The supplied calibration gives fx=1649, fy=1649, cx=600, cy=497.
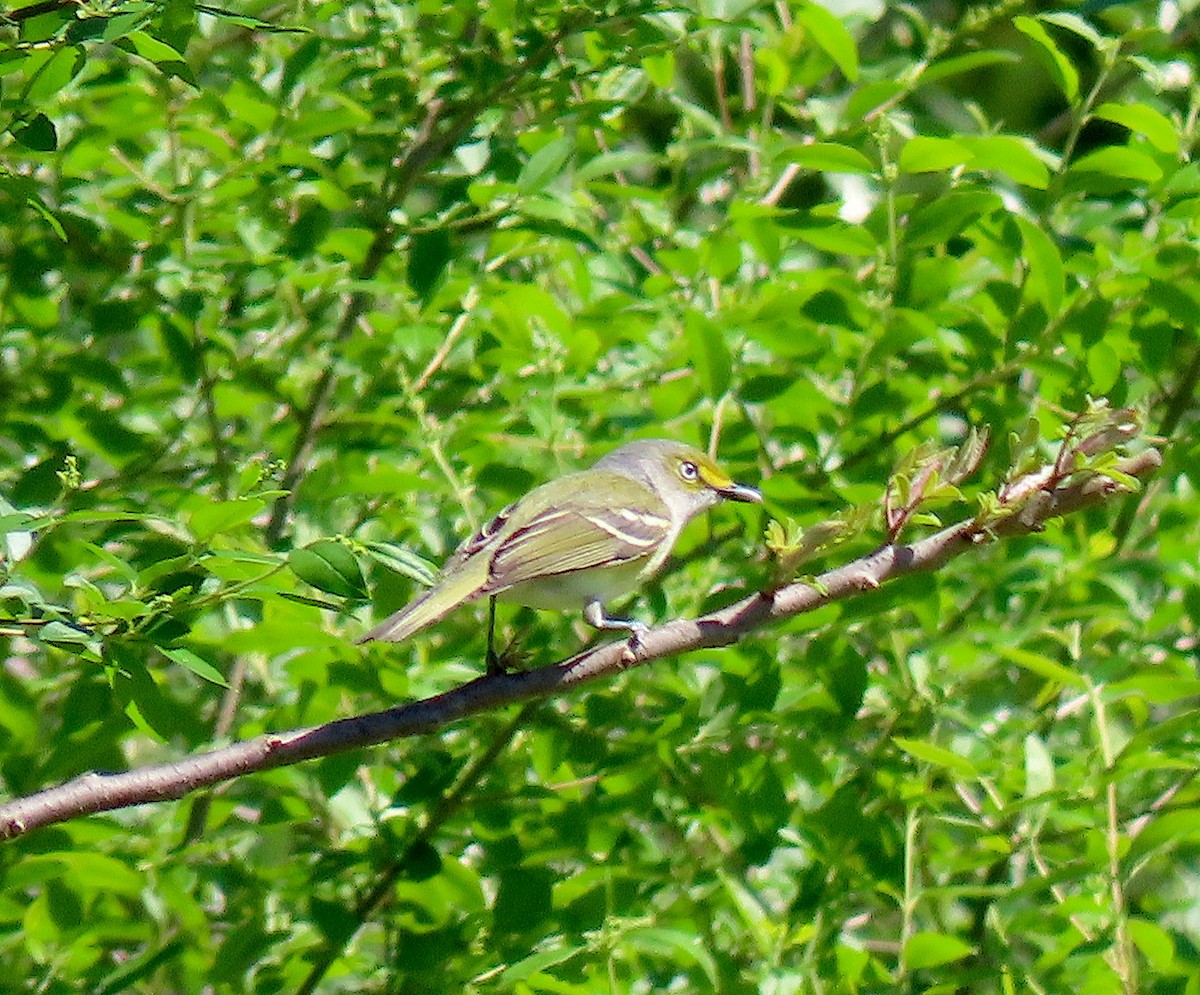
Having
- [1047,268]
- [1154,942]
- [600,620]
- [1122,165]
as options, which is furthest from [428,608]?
[1122,165]

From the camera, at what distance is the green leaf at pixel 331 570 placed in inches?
76.2

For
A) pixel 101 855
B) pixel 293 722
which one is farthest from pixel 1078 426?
pixel 101 855

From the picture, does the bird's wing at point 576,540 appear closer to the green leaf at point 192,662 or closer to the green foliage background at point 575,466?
the green foliage background at point 575,466

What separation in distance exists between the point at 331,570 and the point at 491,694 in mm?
365

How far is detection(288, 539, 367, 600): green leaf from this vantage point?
194cm

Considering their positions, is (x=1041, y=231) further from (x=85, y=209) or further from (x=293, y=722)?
(x=85, y=209)

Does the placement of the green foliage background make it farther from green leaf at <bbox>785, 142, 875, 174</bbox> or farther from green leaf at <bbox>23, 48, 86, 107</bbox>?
green leaf at <bbox>23, 48, 86, 107</bbox>

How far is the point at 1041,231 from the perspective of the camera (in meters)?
3.03

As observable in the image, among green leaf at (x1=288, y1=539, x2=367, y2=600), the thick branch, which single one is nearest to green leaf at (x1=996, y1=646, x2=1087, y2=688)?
the thick branch

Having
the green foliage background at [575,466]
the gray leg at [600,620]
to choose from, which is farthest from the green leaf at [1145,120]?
the gray leg at [600,620]

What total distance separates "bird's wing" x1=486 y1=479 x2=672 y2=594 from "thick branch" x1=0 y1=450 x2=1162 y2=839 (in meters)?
0.75

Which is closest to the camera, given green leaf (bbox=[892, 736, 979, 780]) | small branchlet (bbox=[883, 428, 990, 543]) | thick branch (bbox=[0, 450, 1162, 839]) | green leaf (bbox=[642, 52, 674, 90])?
thick branch (bbox=[0, 450, 1162, 839])

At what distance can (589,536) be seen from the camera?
324cm

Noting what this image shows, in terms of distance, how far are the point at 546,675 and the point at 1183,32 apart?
349cm
